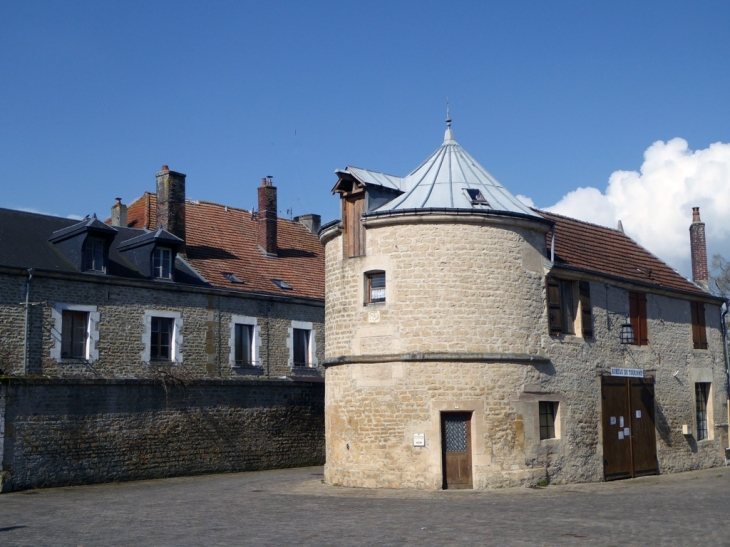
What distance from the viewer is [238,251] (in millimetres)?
28844

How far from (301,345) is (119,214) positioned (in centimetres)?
784

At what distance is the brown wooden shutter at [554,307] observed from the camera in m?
19.8

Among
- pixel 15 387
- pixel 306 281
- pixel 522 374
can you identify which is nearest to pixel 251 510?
pixel 522 374

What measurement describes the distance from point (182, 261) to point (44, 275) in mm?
5193

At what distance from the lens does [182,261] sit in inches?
1031

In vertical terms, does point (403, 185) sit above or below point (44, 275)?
above

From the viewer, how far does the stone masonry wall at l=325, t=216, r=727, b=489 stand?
→ 60.1 ft

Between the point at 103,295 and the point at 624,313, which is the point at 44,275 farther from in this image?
the point at 624,313

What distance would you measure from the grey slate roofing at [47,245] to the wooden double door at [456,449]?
9971mm

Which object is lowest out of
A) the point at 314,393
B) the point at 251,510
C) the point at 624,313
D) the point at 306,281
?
the point at 251,510

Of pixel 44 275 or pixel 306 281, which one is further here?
pixel 306 281

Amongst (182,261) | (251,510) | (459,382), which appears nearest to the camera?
(251,510)

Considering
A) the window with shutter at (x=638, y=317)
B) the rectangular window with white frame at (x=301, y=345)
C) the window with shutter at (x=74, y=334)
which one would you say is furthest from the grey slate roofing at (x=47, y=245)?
the window with shutter at (x=638, y=317)

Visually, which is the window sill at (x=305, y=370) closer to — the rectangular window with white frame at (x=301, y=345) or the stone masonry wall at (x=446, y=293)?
the rectangular window with white frame at (x=301, y=345)
